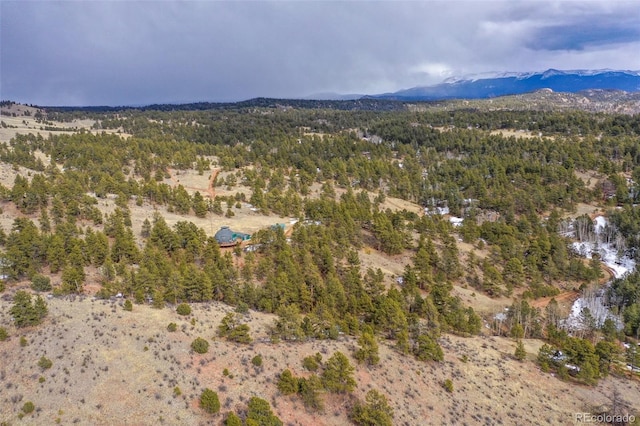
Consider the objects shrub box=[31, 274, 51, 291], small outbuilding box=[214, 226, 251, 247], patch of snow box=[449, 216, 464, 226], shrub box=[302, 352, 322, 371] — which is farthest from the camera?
patch of snow box=[449, 216, 464, 226]

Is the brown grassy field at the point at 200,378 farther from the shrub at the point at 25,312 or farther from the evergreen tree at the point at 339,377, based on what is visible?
the evergreen tree at the point at 339,377

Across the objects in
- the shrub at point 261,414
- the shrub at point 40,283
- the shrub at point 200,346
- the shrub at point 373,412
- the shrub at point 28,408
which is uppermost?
the shrub at point 40,283

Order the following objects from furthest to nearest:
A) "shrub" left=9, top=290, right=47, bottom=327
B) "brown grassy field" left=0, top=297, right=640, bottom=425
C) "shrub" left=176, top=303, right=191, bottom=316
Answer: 1. "shrub" left=176, top=303, right=191, bottom=316
2. "shrub" left=9, top=290, right=47, bottom=327
3. "brown grassy field" left=0, top=297, right=640, bottom=425

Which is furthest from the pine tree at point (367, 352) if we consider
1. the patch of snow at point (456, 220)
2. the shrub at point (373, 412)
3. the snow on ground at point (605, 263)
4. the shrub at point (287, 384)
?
the patch of snow at point (456, 220)

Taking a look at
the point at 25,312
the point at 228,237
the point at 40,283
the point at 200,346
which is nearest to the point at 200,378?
the point at 200,346

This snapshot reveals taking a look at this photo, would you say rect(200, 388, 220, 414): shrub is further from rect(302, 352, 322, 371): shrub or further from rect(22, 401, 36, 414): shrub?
rect(22, 401, 36, 414): shrub

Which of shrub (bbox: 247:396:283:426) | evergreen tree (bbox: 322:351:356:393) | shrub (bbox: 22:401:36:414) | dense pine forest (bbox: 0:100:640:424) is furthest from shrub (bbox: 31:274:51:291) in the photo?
evergreen tree (bbox: 322:351:356:393)

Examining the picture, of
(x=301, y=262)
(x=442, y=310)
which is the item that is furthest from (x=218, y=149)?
(x=442, y=310)

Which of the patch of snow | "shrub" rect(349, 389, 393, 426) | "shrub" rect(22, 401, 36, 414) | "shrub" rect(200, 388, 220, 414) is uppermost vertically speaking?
"shrub" rect(22, 401, 36, 414)
